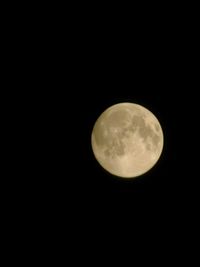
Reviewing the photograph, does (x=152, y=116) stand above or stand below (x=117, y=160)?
above

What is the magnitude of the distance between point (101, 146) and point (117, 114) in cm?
40

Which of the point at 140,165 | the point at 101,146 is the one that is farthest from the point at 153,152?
the point at 101,146

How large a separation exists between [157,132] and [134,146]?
0.38 meters

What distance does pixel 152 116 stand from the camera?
580 centimetres

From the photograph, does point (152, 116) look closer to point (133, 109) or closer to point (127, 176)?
point (133, 109)

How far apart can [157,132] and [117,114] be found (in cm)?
51

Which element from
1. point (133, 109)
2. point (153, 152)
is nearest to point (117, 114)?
point (133, 109)

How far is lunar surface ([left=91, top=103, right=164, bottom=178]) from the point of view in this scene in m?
5.50

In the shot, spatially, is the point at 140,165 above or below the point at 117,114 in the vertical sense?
below

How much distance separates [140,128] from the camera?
18.2ft

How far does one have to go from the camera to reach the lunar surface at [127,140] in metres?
5.50

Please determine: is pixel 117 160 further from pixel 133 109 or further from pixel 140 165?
pixel 133 109

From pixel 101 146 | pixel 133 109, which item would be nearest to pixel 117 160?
pixel 101 146

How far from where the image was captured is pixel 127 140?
5.49 meters
